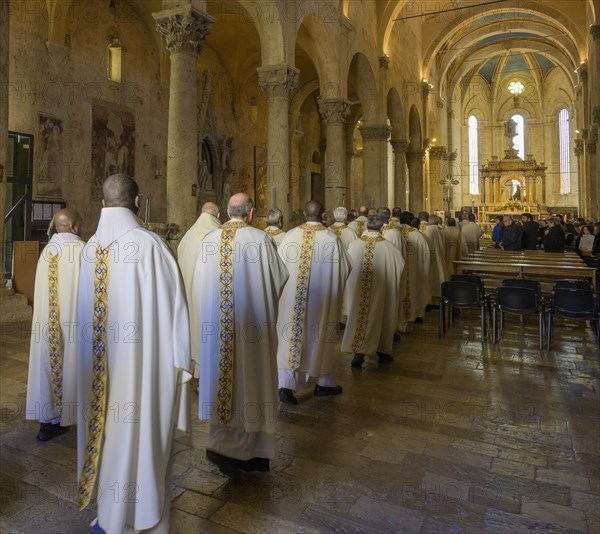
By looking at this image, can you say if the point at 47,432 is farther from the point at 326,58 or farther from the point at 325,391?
the point at 326,58

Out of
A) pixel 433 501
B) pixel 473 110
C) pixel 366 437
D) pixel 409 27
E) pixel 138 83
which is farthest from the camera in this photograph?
pixel 473 110

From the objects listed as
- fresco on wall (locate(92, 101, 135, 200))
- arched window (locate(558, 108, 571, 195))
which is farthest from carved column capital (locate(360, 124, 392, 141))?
arched window (locate(558, 108, 571, 195))

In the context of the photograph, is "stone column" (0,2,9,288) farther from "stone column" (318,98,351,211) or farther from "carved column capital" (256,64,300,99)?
"stone column" (318,98,351,211)

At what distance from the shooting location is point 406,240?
8250mm

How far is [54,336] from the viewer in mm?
3848

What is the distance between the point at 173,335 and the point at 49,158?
436 inches

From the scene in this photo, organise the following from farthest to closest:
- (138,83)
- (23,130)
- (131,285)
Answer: (138,83)
(23,130)
(131,285)

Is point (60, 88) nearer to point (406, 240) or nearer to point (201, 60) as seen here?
point (201, 60)

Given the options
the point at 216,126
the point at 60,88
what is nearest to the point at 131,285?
the point at 60,88

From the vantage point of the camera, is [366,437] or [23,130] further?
[23,130]

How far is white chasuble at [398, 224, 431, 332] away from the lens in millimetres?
7750

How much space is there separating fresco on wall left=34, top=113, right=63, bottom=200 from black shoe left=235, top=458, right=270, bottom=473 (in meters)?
10.3

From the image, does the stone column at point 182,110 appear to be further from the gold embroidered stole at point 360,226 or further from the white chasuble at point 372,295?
the white chasuble at point 372,295

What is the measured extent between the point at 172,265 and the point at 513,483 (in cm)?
254
